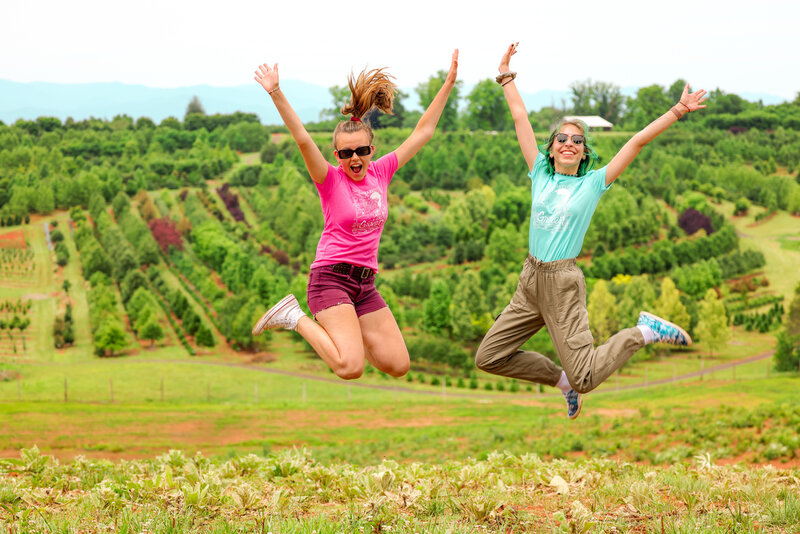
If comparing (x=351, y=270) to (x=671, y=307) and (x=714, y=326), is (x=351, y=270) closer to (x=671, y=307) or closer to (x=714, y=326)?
(x=714, y=326)

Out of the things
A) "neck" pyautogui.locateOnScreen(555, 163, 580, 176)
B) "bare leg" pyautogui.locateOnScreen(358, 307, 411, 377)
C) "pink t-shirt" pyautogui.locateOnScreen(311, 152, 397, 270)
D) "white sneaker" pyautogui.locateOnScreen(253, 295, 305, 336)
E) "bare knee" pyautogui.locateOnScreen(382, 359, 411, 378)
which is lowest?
"bare knee" pyautogui.locateOnScreen(382, 359, 411, 378)

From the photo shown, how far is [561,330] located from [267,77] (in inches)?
142

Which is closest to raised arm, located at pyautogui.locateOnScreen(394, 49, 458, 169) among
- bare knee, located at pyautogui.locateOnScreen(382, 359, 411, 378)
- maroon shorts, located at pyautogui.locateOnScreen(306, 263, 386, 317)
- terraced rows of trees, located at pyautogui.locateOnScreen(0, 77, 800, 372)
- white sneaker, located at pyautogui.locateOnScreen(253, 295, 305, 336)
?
maroon shorts, located at pyautogui.locateOnScreen(306, 263, 386, 317)

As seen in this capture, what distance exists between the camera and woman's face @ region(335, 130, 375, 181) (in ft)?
25.8

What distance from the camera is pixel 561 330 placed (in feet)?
25.2

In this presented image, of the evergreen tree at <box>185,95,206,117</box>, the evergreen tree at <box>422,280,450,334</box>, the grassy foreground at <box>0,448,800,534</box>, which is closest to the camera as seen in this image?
the grassy foreground at <box>0,448,800,534</box>

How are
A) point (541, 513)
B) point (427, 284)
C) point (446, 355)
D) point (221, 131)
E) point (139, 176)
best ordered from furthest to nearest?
point (221, 131), point (139, 176), point (427, 284), point (446, 355), point (541, 513)

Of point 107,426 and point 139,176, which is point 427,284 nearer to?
point 107,426

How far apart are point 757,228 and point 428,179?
4407cm

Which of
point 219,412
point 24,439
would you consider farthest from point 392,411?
point 24,439

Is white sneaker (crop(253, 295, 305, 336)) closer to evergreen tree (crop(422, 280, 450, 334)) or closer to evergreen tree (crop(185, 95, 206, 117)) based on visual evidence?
evergreen tree (crop(422, 280, 450, 334))

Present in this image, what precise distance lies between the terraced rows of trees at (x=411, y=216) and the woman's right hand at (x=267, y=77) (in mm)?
50708

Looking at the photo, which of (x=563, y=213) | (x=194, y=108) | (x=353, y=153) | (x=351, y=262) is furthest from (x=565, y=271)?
(x=194, y=108)

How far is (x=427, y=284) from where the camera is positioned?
74562mm
